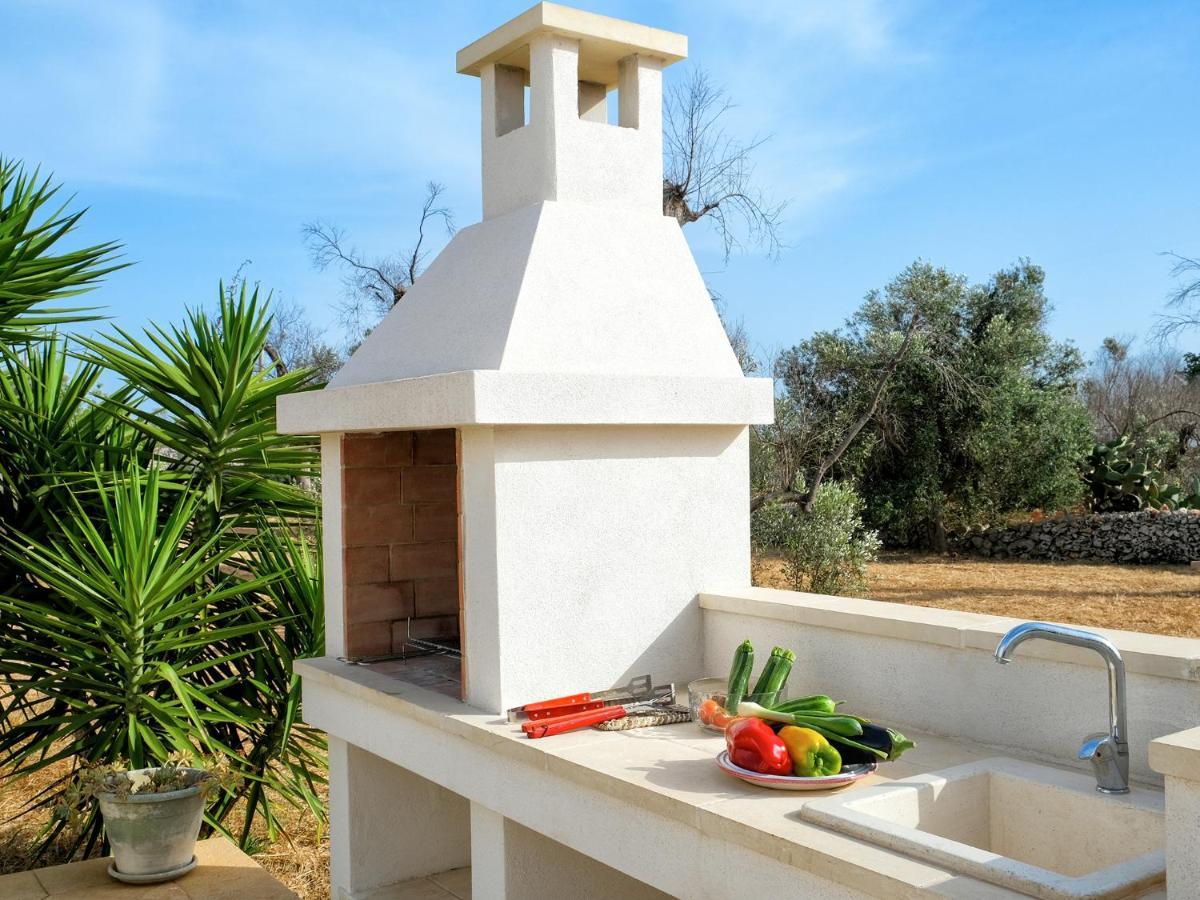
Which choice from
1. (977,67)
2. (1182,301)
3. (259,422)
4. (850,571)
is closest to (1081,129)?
(977,67)

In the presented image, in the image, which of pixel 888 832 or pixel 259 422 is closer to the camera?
pixel 888 832

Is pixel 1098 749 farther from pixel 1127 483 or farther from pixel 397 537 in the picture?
pixel 1127 483

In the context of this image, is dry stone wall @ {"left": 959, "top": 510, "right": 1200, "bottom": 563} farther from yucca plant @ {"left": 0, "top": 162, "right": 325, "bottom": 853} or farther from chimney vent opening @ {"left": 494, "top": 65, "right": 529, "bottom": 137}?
chimney vent opening @ {"left": 494, "top": 65, "right": 529, "bottom": 137}

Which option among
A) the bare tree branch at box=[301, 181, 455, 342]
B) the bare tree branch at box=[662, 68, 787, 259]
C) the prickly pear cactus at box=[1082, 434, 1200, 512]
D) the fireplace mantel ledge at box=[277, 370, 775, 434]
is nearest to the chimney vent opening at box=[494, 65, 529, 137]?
the fireplace mantel ledge at box=[277, 370, 775, 434]

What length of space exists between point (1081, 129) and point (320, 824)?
2080 cm

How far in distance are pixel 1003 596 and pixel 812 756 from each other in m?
9.79

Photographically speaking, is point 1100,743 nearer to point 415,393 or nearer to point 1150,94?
point 415,393

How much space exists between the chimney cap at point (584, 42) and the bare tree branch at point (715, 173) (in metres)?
7.45

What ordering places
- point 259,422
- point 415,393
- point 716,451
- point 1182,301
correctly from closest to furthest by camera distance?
point 415,393, point 716,451, point 259,422, point 1182,301

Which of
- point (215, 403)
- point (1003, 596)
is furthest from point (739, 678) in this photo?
point (1003, 596)

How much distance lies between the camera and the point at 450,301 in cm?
432

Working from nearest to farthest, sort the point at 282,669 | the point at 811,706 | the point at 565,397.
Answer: the point at 811,706, the point at 565,397, the point at 282,669

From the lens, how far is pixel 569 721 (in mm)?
3422

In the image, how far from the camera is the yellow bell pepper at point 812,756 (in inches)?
111
